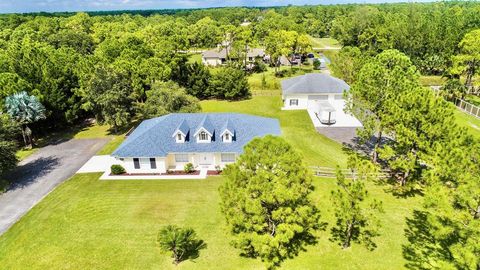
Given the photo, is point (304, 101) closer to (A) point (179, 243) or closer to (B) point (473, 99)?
(B) point (473, 99)

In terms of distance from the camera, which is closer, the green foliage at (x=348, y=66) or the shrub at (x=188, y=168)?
the shrub at (x=188, y=168)

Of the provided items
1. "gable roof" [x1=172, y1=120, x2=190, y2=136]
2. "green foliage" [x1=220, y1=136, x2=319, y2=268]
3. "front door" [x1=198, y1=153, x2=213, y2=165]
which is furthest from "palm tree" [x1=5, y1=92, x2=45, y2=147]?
"green foliage" [x1=220, y1=136, x2=319, y2=268]

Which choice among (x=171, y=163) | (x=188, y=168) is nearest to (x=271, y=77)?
(x=171, y=163)

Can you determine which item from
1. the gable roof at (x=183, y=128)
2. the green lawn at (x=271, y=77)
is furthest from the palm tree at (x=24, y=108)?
the green lawn at (x=271, y=77)

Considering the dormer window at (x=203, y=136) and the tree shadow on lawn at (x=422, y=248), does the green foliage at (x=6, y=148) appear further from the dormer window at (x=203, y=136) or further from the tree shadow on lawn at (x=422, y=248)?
the tree shadow on lawn at (x=422, y=248)

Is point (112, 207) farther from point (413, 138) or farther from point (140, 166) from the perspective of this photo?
point (413, 138)
